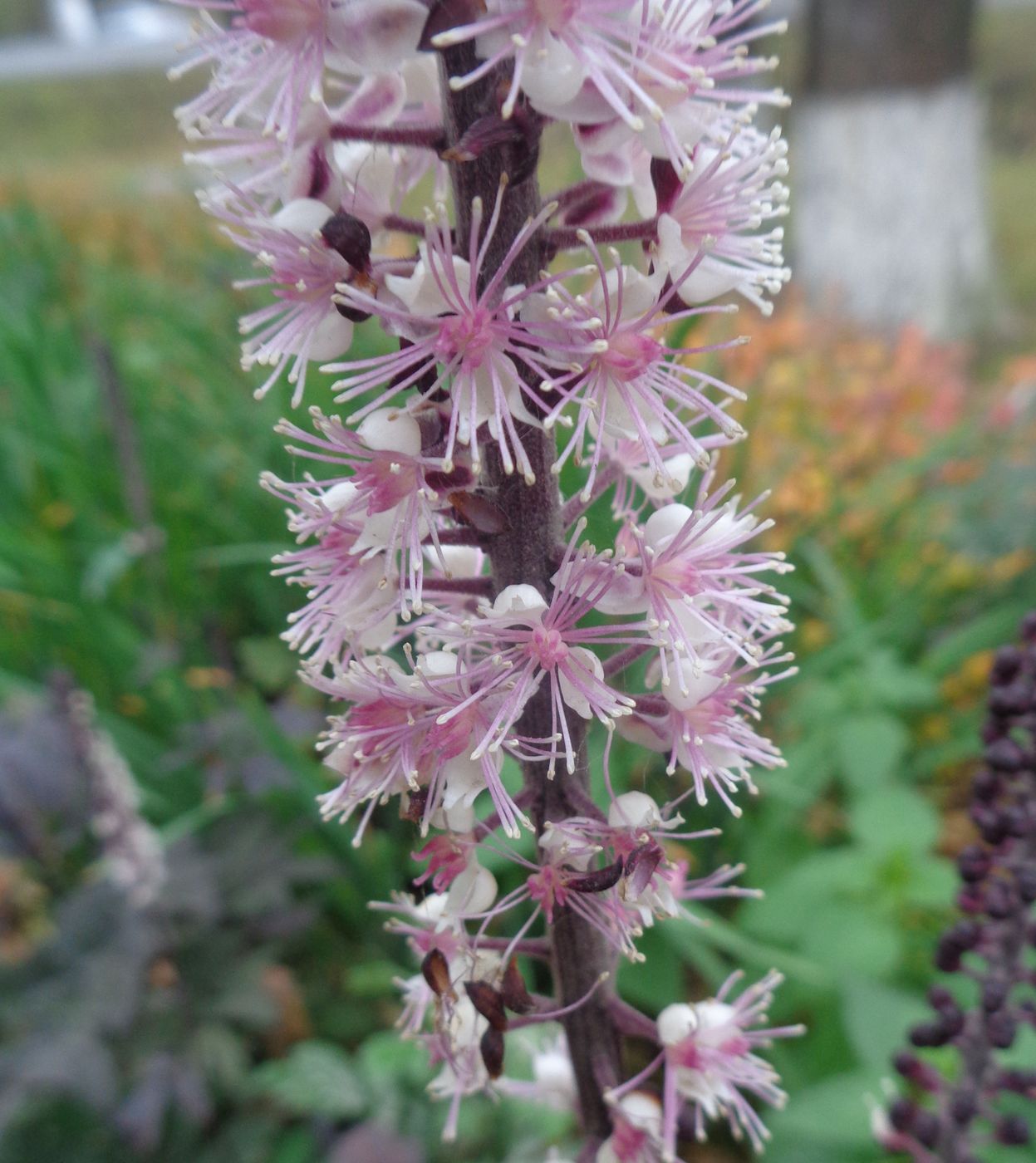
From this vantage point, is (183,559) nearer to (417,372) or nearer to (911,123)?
(417,372)

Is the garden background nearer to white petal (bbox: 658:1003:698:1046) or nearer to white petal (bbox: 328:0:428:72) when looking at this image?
white petal (bbox: 658:1003:698:1046)

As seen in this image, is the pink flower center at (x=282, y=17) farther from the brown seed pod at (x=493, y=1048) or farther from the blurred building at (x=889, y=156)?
the blurred building at (x=889, y=156)

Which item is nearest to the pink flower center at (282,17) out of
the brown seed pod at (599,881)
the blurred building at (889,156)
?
the brown seed pod at (599,881)

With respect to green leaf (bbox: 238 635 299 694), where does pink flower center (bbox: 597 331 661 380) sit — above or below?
above

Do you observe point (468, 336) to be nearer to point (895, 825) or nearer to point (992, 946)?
point (992, 946)

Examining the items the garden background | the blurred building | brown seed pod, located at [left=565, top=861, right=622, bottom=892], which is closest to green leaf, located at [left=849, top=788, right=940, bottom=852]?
the garden background

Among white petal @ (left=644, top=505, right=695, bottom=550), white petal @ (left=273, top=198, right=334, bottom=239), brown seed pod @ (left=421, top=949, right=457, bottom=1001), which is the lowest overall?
brown seed pod @ (left=421, top=949, right=457, bottom=1001)
